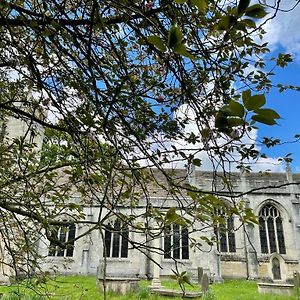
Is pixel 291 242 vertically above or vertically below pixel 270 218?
below

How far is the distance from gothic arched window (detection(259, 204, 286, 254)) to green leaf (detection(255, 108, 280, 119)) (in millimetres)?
22727

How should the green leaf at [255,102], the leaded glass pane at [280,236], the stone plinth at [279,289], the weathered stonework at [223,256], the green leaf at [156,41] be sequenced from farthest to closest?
1. the leaded glass pane at [280,236]
2. the weathered stonework at [223,256]
3. the stone plinth at [279,289]
4. the green leaf at [156,41]
5. the green leaf at [255,102]

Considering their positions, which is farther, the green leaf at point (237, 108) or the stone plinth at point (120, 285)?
the stone plinth at point (120, 285)

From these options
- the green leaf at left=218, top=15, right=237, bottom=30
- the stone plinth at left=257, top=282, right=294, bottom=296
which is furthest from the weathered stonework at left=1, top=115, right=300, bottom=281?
the green leaf at left=218, top=15, right=237, bottom=30

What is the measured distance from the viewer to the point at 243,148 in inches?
75.2

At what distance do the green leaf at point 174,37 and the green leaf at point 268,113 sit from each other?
308 millimetres

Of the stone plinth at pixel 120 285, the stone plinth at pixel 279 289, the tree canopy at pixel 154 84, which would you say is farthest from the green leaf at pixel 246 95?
the stone plinth at pixel 279 289

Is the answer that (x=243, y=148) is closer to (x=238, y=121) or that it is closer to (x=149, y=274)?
(x=238, y=121)

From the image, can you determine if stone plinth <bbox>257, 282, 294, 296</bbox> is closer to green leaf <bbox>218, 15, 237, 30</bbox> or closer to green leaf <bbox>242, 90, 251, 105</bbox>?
green leaf <bbox>218, 15, 237, 30</bbox>

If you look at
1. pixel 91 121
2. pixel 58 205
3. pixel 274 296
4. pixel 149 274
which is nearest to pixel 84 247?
pixel 149 274

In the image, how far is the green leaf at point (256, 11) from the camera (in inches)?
39.3

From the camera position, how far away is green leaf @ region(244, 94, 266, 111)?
808 millimetres

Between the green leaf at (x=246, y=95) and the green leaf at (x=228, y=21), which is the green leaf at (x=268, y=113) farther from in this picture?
the green leaf at (x=228, y=21)

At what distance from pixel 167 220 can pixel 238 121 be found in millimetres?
836
